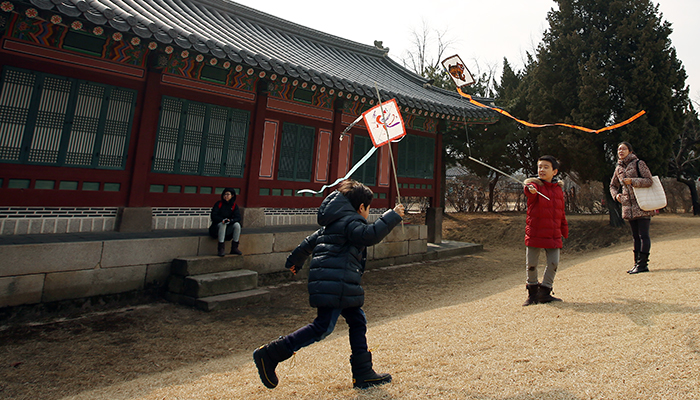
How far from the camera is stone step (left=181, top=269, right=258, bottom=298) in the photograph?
5.45 metres

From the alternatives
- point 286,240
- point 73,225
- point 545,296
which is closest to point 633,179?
point 545,296

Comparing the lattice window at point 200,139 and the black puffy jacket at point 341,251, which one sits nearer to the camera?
the black puffy jacket at point 341,251

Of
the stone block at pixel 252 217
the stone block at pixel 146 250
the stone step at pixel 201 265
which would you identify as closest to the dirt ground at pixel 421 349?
the stone step at pixel 201 265

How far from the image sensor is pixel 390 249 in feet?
31.5

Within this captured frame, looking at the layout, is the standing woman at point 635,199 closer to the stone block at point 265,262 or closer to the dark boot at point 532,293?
the dark boot at point 532,293

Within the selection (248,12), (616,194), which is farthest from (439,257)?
(248,12)

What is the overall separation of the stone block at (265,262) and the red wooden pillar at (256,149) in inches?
46.9

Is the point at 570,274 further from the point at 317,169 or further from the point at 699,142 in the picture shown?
the point at 699,142

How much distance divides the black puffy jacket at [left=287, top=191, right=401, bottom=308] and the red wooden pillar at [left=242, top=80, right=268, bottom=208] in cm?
529

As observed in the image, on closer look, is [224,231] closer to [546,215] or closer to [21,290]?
[21,290]

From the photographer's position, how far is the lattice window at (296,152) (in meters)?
8.27

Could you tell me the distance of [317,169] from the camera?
350 inches

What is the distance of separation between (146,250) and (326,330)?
4.26 metres

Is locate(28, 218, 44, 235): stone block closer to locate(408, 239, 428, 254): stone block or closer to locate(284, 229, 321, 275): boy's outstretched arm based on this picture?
locate(284, 229, 321, 275): boy's outstretched arm
